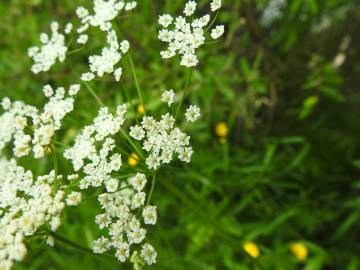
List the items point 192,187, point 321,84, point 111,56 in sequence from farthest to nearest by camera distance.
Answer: point 192,187, point 321,84, point 111,56

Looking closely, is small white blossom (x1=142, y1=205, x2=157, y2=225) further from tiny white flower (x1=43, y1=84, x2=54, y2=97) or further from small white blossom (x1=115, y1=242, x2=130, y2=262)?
tiny white flower (x1=43, y1=84, x2=54, y2=97)

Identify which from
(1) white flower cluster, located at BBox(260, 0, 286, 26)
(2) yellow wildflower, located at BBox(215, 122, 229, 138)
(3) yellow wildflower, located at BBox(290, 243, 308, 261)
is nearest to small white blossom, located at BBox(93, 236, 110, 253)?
(3) yellow wildflower, located at BBox(290, 243, 308, 261)

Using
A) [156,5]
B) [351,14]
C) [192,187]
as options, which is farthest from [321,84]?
[156,5]

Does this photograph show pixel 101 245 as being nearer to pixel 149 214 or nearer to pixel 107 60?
pixel 149 214

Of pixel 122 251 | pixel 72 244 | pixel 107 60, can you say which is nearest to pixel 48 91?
pixel 107 60

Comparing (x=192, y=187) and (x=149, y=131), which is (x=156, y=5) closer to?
(x=192, y=187)

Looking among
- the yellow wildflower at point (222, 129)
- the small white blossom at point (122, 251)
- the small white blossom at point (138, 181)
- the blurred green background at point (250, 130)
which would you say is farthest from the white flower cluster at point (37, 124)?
the yellow wildflower at point (222, 129)

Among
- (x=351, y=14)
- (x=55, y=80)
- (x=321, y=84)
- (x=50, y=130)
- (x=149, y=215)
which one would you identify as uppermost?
(x=55, y=80)
